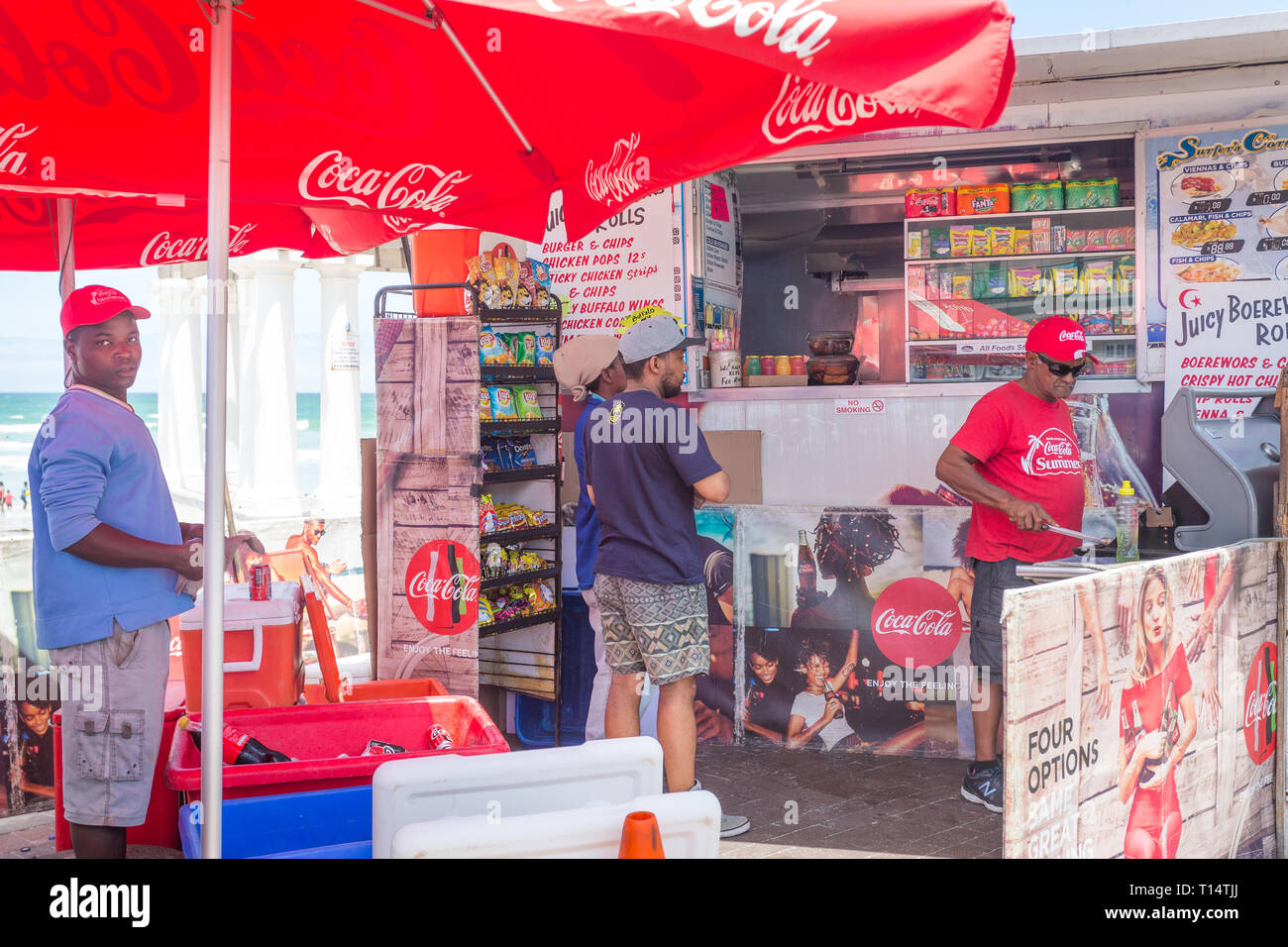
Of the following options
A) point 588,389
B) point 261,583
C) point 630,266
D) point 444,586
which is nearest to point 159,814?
point 261,583

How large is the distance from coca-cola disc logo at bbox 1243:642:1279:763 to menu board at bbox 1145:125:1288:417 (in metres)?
2.27

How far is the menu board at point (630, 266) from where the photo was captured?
254 inches

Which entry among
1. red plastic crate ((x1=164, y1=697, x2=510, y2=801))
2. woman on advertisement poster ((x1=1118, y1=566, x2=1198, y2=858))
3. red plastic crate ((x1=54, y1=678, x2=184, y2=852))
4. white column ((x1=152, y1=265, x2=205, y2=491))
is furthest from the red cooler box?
white column ((x1=152, y1=265, x2=205, y2=491))

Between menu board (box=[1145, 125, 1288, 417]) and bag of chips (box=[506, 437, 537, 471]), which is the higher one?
menu board (box=[1145, 125, 1288, 417])

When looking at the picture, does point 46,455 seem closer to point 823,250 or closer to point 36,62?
point 36,62

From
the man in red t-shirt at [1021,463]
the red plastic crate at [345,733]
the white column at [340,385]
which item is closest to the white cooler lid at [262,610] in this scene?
the red plastic crate at [345,733]

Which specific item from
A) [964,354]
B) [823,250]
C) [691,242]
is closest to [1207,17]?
[964,354]

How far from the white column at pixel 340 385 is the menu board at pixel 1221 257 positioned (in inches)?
898

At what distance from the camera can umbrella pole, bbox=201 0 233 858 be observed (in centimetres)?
244

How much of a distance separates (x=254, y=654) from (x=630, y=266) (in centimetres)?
328

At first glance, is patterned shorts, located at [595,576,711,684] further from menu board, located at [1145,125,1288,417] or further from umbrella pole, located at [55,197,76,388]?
menu board, located at [1145,125,1288,417]

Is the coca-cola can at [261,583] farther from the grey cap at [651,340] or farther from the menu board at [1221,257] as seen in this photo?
the menu board at [1221,257]

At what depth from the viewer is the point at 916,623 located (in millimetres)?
5312

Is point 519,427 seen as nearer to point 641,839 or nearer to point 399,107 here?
point 399,107
